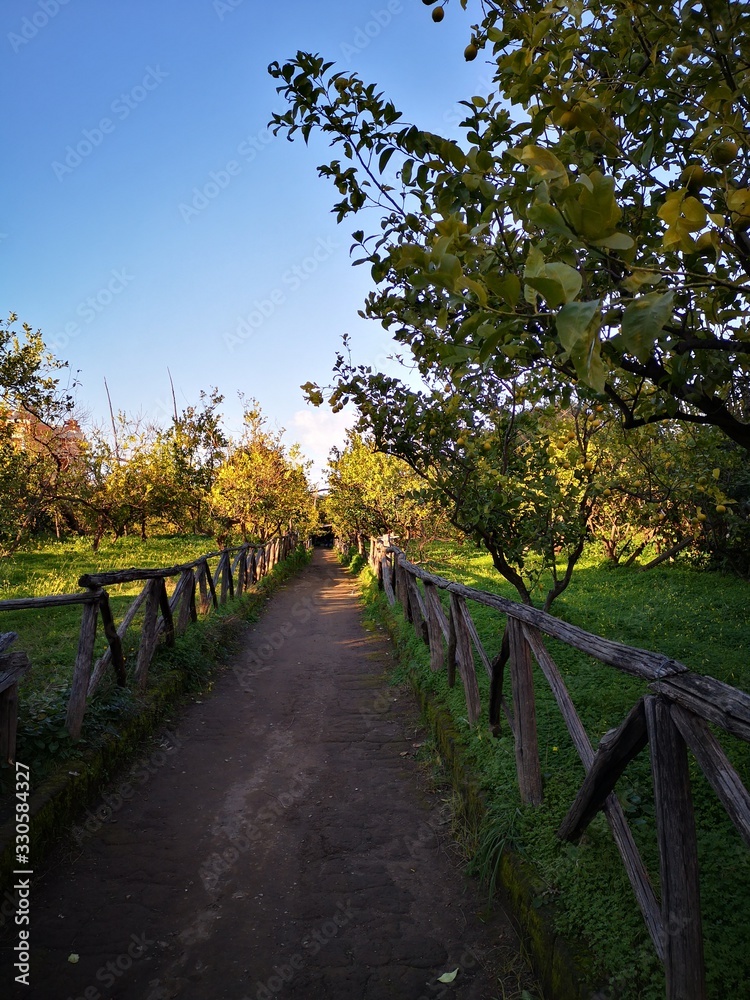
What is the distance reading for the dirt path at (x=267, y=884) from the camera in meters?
2.63

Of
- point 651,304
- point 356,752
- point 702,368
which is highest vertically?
point 702,368

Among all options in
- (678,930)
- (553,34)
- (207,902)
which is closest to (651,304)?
(678,930)

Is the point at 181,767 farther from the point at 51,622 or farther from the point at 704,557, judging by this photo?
the point at 704,557

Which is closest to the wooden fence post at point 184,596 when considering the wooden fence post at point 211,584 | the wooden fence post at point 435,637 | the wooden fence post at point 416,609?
the wooden fence post at point 211,584

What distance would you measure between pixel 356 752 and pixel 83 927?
259 centimetres

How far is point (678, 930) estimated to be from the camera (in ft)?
6.41

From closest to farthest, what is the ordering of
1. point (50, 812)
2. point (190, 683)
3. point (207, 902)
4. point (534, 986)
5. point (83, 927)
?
point (534, 986), point (83, 927), point (207, 902), point (50, 812), point (190, 683)

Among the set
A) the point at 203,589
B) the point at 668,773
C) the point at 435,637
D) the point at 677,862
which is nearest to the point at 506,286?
the point at 668,773

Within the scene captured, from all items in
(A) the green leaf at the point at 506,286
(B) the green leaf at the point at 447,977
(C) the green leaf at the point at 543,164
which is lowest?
(B) the green leaf at the point at 447,977

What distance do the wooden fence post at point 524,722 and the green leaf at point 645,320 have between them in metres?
2.71

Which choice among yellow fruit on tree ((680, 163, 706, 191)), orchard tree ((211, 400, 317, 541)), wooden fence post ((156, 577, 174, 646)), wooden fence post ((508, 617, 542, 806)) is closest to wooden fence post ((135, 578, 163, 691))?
wooden fence post ((156, 577, 174, 646))

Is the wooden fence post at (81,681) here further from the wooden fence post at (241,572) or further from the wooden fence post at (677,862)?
the wooden fence post at (241,572)

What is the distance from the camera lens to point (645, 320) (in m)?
0.94

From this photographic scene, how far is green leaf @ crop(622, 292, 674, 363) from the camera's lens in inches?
36.1
